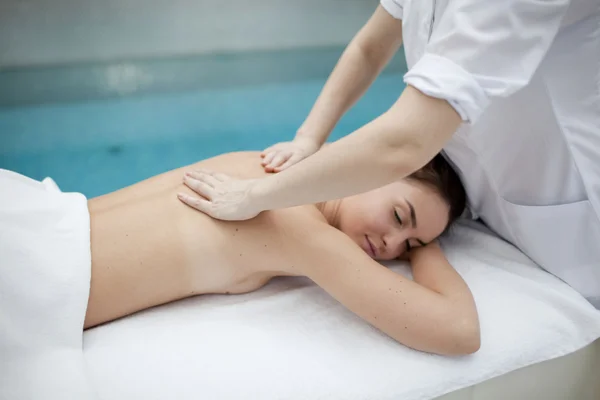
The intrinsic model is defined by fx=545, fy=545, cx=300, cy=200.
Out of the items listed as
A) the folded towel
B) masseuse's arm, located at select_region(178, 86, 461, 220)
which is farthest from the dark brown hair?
the folded towel

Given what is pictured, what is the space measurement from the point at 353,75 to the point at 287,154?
0.29 meters

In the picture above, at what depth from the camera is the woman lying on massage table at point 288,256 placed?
3.24ft

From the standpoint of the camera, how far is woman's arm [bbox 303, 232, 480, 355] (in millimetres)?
967

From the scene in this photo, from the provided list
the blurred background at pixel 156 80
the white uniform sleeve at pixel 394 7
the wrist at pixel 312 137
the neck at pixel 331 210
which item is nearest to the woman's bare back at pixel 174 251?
the neck at pixel 331 210

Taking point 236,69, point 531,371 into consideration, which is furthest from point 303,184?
point 236,69

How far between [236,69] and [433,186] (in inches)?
112

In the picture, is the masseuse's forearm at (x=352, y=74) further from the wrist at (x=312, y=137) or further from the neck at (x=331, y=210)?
the neck at (x=331, y=210)

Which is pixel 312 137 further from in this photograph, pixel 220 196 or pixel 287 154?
pixel 220 196

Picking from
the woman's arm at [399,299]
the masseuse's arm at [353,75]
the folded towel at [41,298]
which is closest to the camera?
the folded towel at [41,298]

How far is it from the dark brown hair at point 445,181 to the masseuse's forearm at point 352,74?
262 mm

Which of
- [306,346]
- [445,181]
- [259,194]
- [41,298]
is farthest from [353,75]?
[41,298]

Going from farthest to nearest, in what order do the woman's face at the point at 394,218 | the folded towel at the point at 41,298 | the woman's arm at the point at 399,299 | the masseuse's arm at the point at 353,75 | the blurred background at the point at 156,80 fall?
the blurred background at the point at 156,80
the masseuse's arm at the point at 353,75
the woman's face at the point at 394,218
the woman's arm at the point at 399,299
the folded towel at the point at 41,298

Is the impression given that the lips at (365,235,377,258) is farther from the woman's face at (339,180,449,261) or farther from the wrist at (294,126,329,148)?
the wrist at (294,126,329,148)

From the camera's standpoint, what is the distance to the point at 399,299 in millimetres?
990
